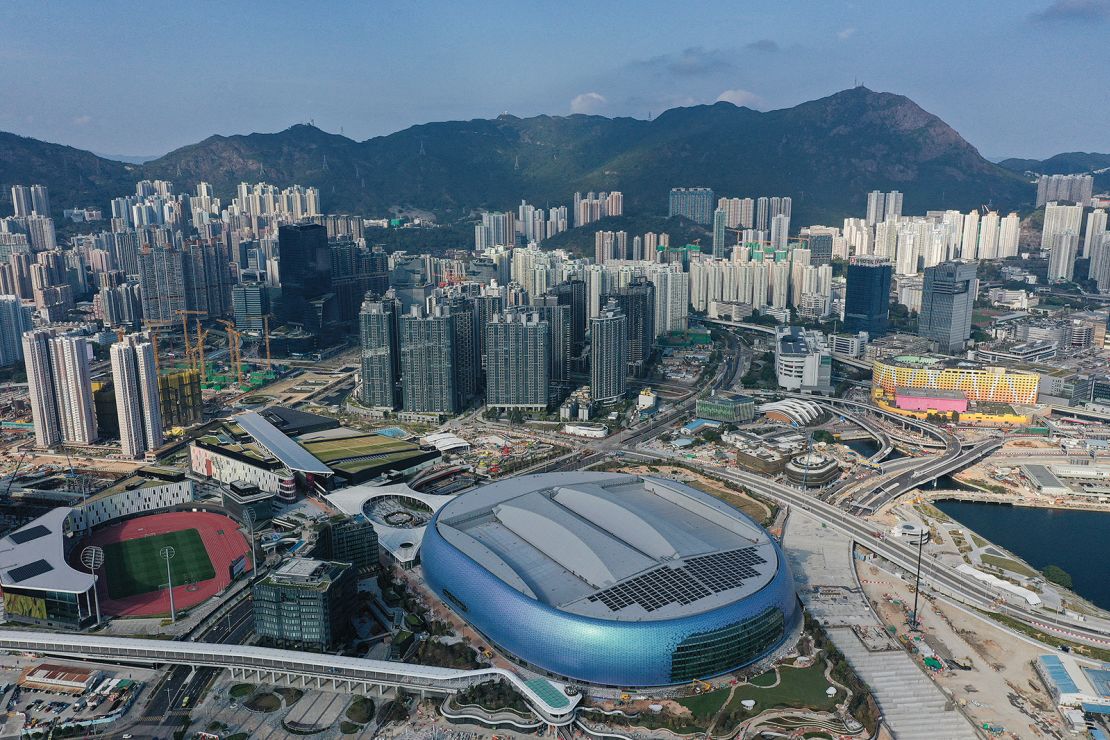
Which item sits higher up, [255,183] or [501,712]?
[255,183]

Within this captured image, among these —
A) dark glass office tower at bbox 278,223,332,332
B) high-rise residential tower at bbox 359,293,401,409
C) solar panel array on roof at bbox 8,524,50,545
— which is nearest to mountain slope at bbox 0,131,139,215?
dark glass office tower at bbox 278,223,332,332

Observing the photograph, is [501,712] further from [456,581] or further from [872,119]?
[872,119]

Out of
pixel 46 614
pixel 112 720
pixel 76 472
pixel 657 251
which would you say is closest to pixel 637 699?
pixel 112 720

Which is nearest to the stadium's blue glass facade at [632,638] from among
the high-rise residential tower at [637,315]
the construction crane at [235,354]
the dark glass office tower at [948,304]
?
the high-rise residential tower at [637,315]

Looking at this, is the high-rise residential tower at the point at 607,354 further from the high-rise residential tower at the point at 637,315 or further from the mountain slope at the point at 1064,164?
the mountain slope at the point at 1064,164

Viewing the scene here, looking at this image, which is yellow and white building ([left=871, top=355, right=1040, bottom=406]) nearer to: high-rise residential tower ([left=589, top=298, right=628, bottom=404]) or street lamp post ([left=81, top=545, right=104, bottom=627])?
high-rise residential tower ([left=589, top=298, right=628, bottom=404])
